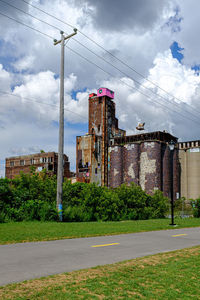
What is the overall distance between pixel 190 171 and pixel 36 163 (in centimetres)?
4192

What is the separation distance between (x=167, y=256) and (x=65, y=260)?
116 inches

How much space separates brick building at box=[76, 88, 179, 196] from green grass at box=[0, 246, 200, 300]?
53663 mm

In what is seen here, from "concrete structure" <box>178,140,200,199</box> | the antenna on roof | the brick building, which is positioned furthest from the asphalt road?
the antenna on roof

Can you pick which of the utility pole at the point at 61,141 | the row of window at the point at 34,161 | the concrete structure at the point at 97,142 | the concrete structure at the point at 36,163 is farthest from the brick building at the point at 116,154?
the utility pole at the point at 61,141

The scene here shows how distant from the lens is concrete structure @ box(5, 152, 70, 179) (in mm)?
80375

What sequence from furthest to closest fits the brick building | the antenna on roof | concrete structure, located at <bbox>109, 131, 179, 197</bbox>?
the antenna on roof
the brick building
concrete structure, located at <bbox>109, 131, 179, 197</bbox>

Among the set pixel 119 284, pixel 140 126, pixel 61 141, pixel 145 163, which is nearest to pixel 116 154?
pixel 145 163

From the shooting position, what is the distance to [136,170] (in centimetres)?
6222

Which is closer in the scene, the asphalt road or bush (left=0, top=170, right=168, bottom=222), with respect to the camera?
the asphalt road

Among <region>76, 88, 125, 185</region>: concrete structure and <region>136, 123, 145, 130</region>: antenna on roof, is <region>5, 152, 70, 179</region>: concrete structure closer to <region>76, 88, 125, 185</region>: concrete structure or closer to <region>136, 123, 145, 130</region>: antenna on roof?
<region>76, 88, 125, 185</region>: concrete structure

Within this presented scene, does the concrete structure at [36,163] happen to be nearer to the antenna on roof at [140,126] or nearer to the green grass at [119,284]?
the antenna on roof at [140,126]

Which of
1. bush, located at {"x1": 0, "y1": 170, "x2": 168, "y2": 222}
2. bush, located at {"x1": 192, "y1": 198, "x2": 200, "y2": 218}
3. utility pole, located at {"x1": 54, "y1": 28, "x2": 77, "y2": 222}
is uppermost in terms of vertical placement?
utility pole, located at {"x1": 54, "y1": 28, "x2": 77, "y2": 222}

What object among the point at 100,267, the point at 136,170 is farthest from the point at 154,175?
the point at 100,267

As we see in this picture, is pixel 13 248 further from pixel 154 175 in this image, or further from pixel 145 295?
pixel 154 175
